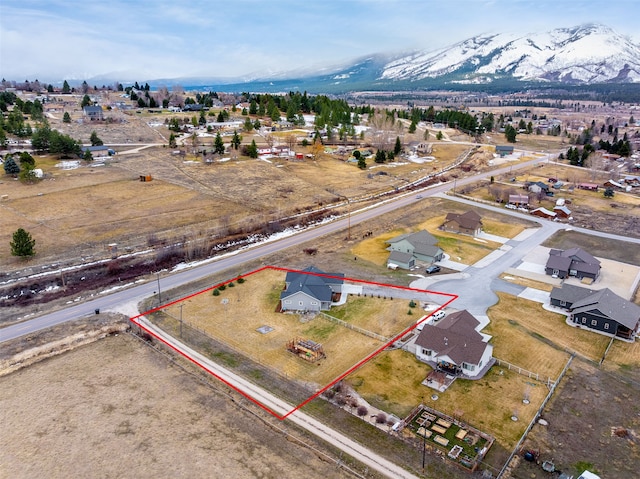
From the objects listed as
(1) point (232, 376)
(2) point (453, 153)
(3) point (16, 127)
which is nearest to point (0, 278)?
(1) point (232, 376)

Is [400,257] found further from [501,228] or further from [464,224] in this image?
[501,228]

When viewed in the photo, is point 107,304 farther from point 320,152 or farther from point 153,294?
point 320,152

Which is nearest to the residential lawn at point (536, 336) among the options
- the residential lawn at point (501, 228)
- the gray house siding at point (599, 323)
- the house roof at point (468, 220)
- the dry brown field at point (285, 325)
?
the gray house siding at point (599, 323)

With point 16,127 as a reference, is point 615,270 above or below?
below

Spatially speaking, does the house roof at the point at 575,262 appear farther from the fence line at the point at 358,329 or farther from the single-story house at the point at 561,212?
the fence line at the point at 358,329

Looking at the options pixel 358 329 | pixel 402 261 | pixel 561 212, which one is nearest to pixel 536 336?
pixel 358 329
